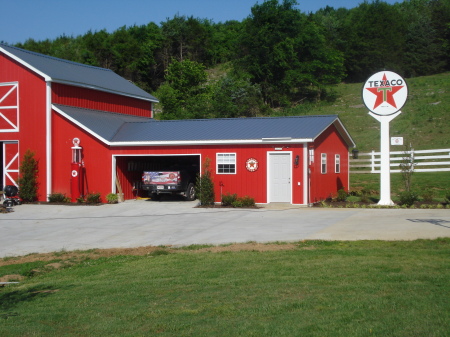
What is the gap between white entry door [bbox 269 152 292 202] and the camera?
23.5 metres

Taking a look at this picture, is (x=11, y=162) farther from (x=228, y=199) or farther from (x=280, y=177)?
(x=280, y=177)

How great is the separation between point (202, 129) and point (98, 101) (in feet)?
22.9

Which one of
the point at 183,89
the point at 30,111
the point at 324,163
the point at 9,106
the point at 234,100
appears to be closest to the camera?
the point at 324,163

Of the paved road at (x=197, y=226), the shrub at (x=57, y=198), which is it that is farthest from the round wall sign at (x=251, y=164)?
the shrub at (x=57, y=198)

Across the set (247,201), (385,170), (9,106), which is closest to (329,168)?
(385,170)

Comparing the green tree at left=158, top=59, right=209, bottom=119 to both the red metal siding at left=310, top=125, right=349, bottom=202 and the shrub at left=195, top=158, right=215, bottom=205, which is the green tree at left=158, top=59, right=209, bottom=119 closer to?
the red metal siding at left=310, top=125, right=349, bottom=202

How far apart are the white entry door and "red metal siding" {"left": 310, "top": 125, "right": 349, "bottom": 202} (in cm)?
103

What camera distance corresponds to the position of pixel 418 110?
163 feet

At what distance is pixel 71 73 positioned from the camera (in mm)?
29469

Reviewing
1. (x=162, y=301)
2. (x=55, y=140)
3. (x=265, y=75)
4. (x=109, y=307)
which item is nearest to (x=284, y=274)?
(x=162, y=301)

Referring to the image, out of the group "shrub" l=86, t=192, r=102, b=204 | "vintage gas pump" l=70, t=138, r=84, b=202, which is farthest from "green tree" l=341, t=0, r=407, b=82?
"shrub" l=86, t=192, r=102, b=204

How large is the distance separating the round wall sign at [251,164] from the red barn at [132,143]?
4 centimetres

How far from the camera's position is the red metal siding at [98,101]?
27.6m

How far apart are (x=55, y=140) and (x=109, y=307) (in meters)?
20.5
